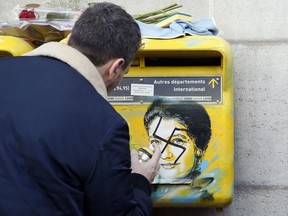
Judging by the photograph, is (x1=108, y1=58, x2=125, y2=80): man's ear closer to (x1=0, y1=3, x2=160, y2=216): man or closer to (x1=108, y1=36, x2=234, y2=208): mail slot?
(x1=0, y1=3, x2=160, y2=216): man

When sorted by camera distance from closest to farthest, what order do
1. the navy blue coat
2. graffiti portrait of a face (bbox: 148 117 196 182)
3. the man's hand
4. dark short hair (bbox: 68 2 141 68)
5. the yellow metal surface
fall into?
the navy blue coat < dark short hair (bbox: 68 2 141 68) < the man's hand < graffiti portrait of a face (bbox: 148 117 196 182) < the yellow metal surface

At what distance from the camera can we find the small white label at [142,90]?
3074 millimetres

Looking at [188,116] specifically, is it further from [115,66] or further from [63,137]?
[63,137]

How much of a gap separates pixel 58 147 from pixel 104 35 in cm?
44

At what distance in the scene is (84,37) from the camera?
2.10 m

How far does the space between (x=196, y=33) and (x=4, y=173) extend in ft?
5.23

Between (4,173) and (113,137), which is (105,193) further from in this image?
(4,173)

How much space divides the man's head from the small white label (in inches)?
35.2

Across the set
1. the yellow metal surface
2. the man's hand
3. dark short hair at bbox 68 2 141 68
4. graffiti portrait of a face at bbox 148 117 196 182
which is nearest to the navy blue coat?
dark short hair at bbox 68 2 141 68

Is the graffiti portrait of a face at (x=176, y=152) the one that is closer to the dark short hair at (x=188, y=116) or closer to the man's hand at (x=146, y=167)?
the dark short hair at (x=188, y=116)

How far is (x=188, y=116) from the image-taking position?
3012 mm

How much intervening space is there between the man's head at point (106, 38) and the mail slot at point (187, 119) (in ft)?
2.78

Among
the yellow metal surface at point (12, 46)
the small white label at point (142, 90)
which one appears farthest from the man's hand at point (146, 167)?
the yellow metal surface at point (12, 46)

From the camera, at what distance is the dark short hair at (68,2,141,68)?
6.87 ft
